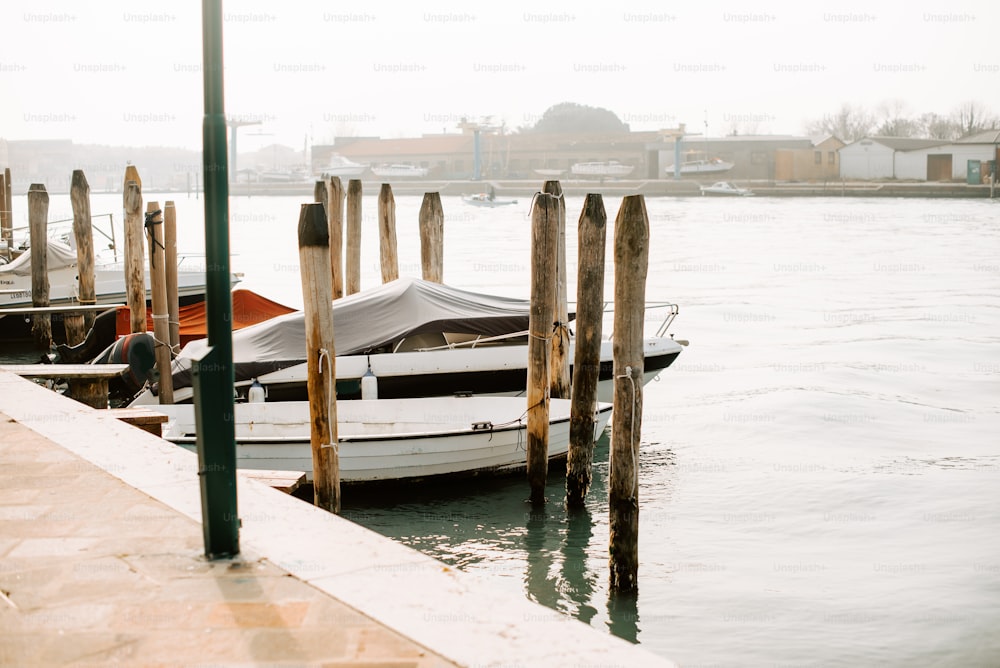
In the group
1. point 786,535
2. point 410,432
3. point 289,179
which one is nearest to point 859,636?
point 786,535

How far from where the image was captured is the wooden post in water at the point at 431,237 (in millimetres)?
15180

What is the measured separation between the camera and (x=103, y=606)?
154 inches

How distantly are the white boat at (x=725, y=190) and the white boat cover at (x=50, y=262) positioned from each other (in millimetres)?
85960

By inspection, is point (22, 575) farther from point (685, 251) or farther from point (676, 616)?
point (685, 251)

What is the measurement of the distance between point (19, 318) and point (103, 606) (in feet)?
58.3

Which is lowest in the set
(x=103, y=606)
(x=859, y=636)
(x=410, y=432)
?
(x=859, y=636)

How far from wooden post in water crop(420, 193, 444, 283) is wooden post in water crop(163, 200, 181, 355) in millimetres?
3492

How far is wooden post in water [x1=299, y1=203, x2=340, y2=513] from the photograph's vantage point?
7910 mm

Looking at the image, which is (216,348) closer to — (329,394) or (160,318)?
(329,394)

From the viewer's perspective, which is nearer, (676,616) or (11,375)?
(676,616)

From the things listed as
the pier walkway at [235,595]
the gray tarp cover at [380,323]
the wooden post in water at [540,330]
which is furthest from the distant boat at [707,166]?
the pier walkway at [235,595]

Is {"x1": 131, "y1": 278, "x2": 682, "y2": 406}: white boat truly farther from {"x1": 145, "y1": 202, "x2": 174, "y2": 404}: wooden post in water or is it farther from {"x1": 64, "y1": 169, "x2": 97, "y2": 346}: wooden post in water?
{"x1": 64, "y1": 169, "x2": 97, "y2": 346}: wooden post in water

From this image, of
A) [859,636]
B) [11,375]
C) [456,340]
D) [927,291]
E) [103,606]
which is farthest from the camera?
[927,291]

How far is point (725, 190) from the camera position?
331ft
